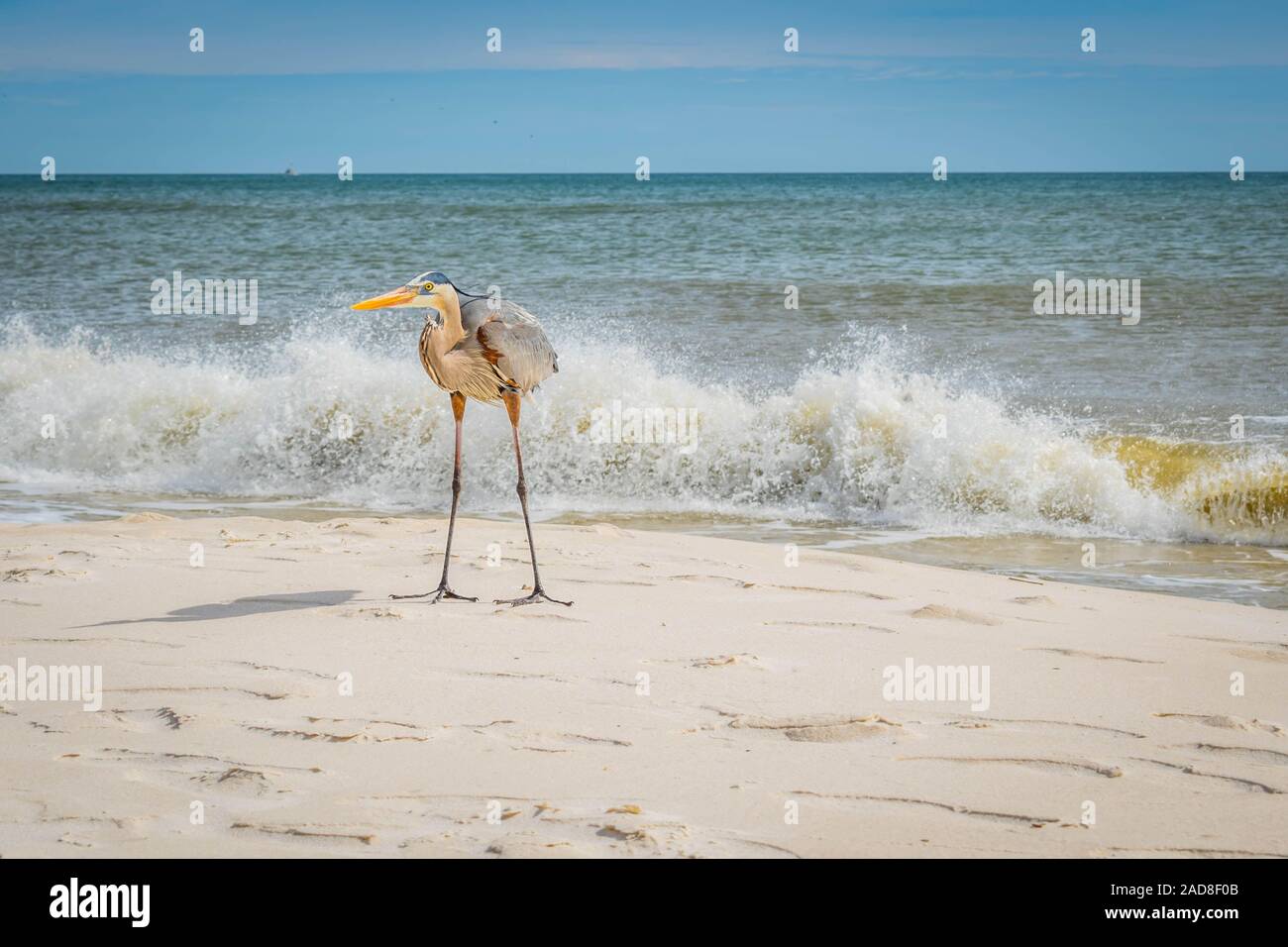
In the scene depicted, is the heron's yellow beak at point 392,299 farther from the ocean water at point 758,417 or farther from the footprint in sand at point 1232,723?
the ocean water at point 758,417

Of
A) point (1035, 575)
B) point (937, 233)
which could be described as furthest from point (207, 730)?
point (937, 233)

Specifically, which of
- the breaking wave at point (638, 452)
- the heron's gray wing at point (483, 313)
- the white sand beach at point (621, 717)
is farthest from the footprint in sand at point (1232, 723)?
the breaking wave at point (638, 452)

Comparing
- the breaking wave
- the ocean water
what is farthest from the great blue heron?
the breaking wave

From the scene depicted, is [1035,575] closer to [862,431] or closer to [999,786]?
[862,431]

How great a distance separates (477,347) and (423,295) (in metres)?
0.36

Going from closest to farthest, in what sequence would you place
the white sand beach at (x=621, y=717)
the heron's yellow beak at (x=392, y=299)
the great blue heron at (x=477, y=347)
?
the white sand beach at (x=621, y=717)
the heron's yellow beak at (x=392, y=299)
the great blue heron at (x=477, y=347)

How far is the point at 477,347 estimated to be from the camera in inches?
211

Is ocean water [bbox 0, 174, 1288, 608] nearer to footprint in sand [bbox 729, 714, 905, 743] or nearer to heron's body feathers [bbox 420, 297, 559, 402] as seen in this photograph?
heron's body feathers [bbox 420, 297, 559, 402]

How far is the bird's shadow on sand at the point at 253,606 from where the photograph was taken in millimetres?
5191

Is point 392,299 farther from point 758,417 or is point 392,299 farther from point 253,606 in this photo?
point 758,417

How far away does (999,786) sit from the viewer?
11.6 ft

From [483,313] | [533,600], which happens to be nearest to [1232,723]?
[533,600]

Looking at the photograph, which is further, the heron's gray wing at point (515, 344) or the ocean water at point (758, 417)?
the ocean water at point (758, 417)

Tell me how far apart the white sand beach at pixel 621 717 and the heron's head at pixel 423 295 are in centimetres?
134
